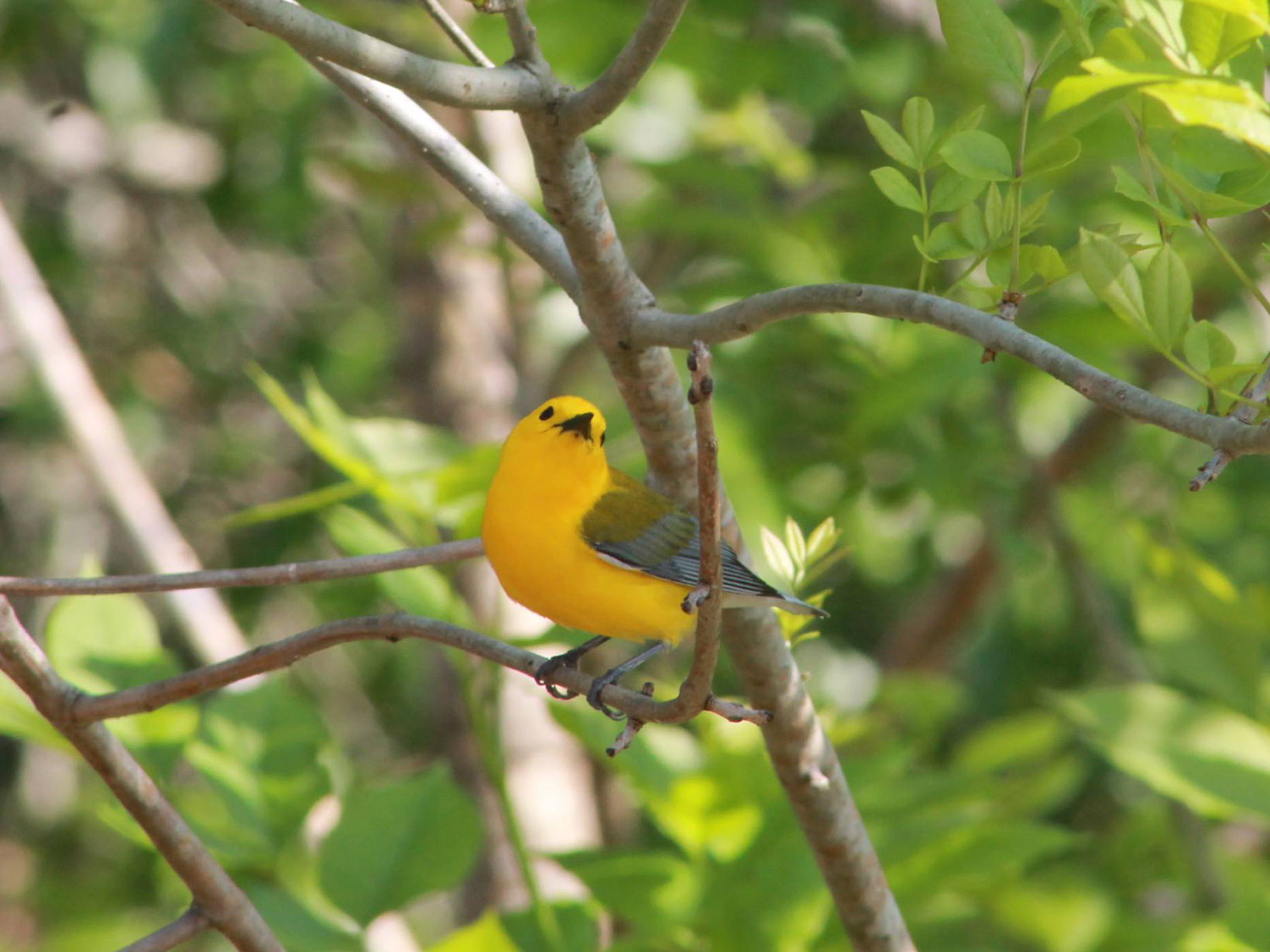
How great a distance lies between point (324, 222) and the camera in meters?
6.00

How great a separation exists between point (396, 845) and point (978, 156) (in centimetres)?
153

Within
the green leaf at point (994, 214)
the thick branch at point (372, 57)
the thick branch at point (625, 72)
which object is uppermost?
the thick branch at point (372, 57)

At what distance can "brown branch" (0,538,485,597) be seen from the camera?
1601 millimetres

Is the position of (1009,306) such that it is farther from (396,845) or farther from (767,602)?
(396,845)

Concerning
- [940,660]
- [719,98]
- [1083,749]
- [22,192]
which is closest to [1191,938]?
[940,660]

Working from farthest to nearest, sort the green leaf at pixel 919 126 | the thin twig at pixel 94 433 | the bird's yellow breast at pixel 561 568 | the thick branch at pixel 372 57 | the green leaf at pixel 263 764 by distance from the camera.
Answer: the thin twig at pixel 94 433
the green leaf at pixel 263 764
the bird's yellow breast at pixel 561 568
the green leaf at pixel 919 126
the thick branch at pixel 372 57

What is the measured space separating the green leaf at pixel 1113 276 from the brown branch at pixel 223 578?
950 millimetres

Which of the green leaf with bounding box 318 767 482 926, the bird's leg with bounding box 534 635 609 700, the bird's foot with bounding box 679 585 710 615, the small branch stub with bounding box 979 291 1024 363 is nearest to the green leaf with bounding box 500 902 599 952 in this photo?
the green leaf with bounding box 318 767 482 926

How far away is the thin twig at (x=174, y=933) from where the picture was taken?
1.60m

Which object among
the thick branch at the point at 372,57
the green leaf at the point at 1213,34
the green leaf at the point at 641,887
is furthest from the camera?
the green leaf at the point at 641,887

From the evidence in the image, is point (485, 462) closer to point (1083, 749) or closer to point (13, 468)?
point (1083, 749)

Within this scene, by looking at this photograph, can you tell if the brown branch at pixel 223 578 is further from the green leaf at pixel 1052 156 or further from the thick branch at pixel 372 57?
the green leaf at pixel 1052 156

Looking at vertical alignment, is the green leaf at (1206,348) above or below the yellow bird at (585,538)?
below

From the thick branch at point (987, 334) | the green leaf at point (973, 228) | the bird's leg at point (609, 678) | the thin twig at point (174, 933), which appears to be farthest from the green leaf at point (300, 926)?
the green leaf at point (973, 228)
